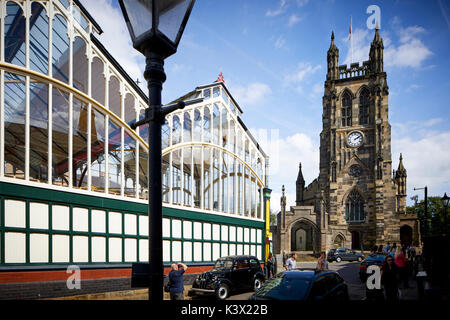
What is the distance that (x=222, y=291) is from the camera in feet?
41.6

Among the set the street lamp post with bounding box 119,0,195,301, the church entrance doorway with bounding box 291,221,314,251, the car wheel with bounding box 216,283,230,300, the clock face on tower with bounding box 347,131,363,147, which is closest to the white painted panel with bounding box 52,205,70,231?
the car wheel with bounding box 216,283,230,300

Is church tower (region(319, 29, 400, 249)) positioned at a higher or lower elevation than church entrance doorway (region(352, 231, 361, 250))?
higher

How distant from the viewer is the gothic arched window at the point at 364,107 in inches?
2007

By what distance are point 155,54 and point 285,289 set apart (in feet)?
21.4

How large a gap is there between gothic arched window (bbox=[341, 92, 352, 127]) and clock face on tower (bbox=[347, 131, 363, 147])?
193 centimetres

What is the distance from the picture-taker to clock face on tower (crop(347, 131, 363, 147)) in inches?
1973

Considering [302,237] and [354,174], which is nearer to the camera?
[354,174]

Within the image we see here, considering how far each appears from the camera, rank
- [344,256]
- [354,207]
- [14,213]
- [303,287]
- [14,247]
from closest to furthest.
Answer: [303,287], [14,247], [14,213], [344,256], [354,207]

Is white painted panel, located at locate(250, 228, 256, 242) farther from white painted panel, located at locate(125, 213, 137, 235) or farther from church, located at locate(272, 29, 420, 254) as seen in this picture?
church, located at locate(272, 29, 420, 254)

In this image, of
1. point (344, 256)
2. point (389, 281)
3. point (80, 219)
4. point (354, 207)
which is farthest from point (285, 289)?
point (354, 207)

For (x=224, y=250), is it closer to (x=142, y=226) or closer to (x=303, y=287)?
(x=142, y=226)

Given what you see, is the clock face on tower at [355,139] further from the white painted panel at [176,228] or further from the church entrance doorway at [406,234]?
the white painted panel at [176,228]
